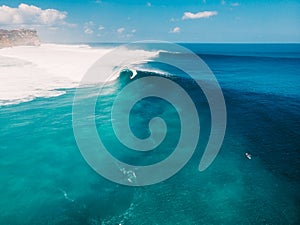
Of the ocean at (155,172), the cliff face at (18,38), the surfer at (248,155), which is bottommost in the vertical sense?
the ocean at (155,172)

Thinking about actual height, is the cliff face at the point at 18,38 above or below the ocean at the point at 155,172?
above

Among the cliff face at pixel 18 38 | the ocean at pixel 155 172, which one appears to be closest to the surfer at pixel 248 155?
the ocean at pixel 155 172

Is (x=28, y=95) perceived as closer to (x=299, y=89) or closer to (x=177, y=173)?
(x=177, y=173)

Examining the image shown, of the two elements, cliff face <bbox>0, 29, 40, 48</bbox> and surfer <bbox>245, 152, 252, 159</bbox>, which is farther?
cliff face <bbox>0, 29, 40, 48</bbox>

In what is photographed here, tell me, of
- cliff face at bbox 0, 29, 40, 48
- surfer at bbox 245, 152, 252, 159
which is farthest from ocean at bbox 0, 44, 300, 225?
cliff face at bbox 0, 29, 40, 48

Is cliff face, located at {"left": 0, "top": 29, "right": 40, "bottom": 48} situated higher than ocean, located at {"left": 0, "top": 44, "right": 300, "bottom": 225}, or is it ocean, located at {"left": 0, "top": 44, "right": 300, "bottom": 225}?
cliff face, located at {"left": 0, "top": 29, "right": 40, "bottom": 48}

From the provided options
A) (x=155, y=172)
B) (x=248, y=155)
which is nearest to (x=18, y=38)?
(x=155, y=172)

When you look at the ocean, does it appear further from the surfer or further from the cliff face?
the cliff face

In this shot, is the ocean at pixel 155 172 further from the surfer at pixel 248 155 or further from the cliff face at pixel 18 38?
the cliff face at pixel 18 38

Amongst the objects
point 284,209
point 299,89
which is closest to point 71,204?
point 284,209
